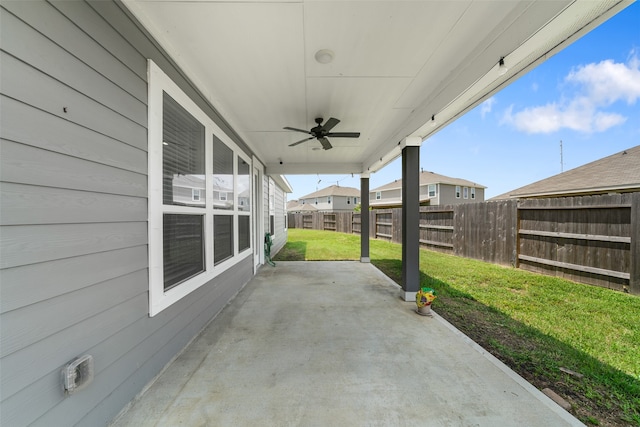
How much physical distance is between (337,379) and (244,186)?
11.8 feet

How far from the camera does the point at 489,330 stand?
2697 mm

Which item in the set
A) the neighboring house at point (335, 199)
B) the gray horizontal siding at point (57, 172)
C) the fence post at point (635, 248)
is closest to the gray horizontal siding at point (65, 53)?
the gray horizontal siding at point (57, 172)

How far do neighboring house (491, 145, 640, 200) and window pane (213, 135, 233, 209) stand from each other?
28.8ft

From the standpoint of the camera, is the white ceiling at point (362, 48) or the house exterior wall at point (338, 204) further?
the house exterior wall at point (338, 204)

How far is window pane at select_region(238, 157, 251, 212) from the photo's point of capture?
4191mm

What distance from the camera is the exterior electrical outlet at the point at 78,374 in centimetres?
122

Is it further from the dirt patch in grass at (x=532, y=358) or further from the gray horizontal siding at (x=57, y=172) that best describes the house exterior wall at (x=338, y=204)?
A: the gray horizontal siding at (x=57, y=172)

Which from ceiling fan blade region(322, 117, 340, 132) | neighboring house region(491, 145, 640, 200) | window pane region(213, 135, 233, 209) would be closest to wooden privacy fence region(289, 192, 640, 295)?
neighboring house region(491, 145, 640, 200)

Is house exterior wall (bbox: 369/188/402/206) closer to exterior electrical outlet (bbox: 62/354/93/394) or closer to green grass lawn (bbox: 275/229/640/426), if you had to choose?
green grass lawn (bbox: 275/229/640/426)

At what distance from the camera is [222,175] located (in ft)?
10.8

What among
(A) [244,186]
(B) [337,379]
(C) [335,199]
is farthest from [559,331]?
(C) [335,199]

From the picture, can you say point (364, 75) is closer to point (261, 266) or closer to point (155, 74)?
point (155, 74)

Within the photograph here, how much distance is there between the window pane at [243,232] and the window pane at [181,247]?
1499 millimetres

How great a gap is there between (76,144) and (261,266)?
5.01 meters
